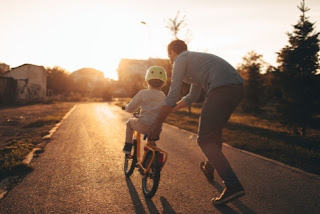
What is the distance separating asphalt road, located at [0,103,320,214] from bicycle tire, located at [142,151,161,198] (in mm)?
101

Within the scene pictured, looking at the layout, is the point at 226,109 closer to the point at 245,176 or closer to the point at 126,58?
the point at 245,176

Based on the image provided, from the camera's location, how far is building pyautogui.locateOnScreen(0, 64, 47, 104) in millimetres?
31891

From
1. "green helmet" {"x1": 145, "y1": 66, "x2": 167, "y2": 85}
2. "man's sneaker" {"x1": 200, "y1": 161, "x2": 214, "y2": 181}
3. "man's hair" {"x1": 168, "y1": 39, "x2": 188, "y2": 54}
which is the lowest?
"man's sneaker" {"x1": 200, "y1": 161, "x2": 214, "y2": 181}

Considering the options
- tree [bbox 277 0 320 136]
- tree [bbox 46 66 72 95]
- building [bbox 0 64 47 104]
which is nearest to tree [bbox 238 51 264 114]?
tree [bbox 277 0 320 136]

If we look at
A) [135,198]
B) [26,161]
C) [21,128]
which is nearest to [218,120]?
[135,198]

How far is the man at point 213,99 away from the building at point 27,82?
3192 centimetres

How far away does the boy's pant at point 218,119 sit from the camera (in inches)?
124

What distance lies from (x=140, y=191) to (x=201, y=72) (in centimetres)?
188

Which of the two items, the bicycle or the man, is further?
the bicycle

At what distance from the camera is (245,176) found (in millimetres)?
4570

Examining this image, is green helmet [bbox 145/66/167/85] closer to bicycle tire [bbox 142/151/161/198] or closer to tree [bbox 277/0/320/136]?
bicycle tire [bbox 142/151/161/198]

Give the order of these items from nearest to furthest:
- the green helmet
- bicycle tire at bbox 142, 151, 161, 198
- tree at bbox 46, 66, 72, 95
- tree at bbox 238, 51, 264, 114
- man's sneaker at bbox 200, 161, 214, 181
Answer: bicycle tire at bbox 142, 151, 161, 198, the green helmet, man's sneaker at bbox 200, 161, 214, 181, tree at bbox 238, 51, 264, 114, tree at bbox 46, 66, 72, 95

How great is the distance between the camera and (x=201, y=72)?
3291 mm

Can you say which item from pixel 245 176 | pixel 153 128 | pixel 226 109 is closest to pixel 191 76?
pixel 226 109
